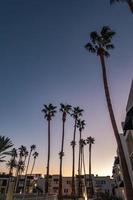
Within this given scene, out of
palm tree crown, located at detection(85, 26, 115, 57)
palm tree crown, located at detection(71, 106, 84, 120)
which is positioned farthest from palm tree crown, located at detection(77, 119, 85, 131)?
palm tree crown, located at detection(85, 26, 115, 57)

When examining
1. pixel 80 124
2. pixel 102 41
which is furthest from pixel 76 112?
pixel 102 41

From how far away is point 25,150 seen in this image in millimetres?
96312

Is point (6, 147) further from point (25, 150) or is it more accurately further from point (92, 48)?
point (25, 150)

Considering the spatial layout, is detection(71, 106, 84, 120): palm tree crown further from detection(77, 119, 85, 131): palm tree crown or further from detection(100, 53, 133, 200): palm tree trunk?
detection(100, 53, 133, 200): palm tree trunk

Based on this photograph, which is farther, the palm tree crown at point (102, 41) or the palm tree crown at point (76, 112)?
the palm tree crown at point (76, 112)

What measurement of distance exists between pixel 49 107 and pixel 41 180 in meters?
59.1

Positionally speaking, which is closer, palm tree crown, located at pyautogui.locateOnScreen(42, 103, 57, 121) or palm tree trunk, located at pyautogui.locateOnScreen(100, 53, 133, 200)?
palm tree trunk, located at pyautogui.locateOnScreen(100, 53, 133, 200)

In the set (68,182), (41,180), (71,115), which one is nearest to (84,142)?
(71,115)

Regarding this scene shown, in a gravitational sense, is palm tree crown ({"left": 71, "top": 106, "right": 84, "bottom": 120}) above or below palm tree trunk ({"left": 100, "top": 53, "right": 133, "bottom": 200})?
above

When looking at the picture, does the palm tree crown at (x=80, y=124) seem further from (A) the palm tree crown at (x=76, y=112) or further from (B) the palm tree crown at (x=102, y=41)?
(B) the palm tree crown at (x=102, y=41)

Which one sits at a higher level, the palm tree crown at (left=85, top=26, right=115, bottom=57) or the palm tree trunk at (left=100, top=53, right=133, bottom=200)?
the palm tree crown at (left=85, top=26, right=115, bottom=57)

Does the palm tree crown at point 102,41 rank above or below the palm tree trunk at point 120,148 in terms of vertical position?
above

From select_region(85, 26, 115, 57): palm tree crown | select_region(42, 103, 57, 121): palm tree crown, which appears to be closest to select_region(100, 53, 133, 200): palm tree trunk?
select_region(85, 26, 115, 57): palm tree crown

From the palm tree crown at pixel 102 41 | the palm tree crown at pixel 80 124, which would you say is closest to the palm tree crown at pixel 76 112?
the palm tree crown at pixel 80 124
